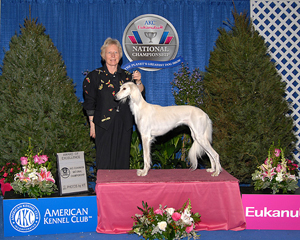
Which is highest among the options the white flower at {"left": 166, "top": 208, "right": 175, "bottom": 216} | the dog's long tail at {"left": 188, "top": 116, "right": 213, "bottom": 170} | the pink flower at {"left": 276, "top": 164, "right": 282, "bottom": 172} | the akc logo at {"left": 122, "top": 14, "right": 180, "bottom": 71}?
the akc logo at {"left": 122, "top": 14, "right": 180, "bottom": 71}

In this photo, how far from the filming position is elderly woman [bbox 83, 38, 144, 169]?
11.7 feet

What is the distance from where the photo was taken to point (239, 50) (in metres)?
4.25

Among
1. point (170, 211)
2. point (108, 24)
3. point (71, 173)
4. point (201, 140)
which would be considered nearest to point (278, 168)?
point (201, 140)

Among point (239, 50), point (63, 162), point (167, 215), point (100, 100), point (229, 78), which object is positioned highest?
point (239, 50)

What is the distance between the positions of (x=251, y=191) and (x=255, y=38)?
7.78ft

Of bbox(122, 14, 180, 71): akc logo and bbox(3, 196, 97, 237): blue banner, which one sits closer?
bbox(3, 196, 97, 237): blue banner

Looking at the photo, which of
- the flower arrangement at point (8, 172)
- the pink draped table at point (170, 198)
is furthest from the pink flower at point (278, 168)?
the flower arrangement at point (8, 172)

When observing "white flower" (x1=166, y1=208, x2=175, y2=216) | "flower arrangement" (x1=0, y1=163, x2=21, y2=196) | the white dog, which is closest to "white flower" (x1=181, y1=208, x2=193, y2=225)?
"white flower" (x1=166, y1=208, x2=175, y2=216)

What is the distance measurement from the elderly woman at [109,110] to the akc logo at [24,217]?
0.99 m

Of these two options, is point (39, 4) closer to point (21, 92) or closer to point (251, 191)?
point (21, 92)

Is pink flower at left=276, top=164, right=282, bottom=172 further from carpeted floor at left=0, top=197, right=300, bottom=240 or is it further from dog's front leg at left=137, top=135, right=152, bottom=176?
dog's front leg at left=137, top=135, right=152, bottom=176

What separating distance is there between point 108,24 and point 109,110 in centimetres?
296

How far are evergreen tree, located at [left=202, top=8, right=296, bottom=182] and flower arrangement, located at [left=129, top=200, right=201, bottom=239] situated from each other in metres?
1.68

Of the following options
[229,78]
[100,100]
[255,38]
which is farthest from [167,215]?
[255,38]
